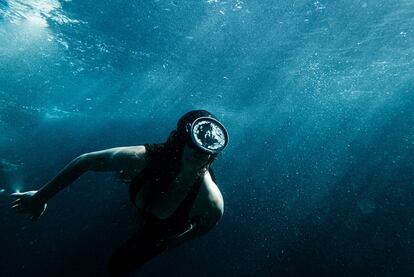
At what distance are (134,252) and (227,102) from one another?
90.1ft

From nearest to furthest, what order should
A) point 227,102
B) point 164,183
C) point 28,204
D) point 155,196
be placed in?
point 28,204 < point 164,183 < point 155,196 < point 227,102

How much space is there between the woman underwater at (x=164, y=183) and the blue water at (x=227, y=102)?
11.2 meters

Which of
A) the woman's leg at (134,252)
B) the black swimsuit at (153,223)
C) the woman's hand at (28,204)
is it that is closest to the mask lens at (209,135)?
the black swimsuit at (153,223)

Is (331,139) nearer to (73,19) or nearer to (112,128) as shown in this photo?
(112,128)

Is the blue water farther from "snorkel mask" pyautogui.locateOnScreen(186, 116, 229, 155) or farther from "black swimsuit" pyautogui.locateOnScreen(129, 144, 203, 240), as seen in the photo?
"black swimsuit" pyautogui.locateOnScreen(129, 144, 203, 240)

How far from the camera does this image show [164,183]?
3.04 metres

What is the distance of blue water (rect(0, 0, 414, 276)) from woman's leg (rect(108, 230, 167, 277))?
1144cm

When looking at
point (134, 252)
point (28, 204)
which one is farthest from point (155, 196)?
point (28, 204)

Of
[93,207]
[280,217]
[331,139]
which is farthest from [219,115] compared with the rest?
[331,139]

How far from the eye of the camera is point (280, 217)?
33219 millimetres

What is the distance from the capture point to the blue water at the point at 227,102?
15.0 m

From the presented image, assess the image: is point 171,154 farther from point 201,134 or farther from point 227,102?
point 227,102

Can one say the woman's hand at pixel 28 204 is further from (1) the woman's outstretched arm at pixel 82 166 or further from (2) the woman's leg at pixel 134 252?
(2) the woman's leg at pixel 134 252

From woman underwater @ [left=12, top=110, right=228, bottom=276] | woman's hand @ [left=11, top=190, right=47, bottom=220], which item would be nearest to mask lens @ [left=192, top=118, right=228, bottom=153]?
woman underwater @ [left=12, top=110, right=228, bottom=276]
